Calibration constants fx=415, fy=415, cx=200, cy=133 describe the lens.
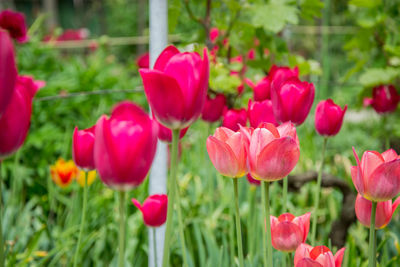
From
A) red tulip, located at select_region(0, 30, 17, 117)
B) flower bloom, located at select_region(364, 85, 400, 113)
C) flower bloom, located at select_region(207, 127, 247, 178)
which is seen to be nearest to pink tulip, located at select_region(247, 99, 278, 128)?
flower bloom, located at select_region(207, 127, 247, 178)

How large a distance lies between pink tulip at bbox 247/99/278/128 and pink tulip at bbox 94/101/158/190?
40 cm

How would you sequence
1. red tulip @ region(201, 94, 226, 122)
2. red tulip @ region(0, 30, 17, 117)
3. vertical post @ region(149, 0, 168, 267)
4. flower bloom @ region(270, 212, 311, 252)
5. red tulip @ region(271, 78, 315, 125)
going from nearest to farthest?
red tulip @ region(0, 30, 17, 117)
flower bloom @ region(270, 212, 311, 252)
red tulip @ region(271, 78, 315, 125)
vertical post @ region(149, 0, 168, 267)
red tulip @ region(201, 94, 226, 122)

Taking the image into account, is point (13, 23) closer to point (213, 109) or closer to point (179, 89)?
point (213, 109)

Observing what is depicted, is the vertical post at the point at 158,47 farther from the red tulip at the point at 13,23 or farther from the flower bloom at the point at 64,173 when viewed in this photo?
the red tulip at the point at 13,23

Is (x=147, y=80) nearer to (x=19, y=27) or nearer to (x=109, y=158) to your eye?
(x=109, y=158)

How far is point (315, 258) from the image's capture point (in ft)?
→ 2.05

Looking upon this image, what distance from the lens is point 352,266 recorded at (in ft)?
3.57

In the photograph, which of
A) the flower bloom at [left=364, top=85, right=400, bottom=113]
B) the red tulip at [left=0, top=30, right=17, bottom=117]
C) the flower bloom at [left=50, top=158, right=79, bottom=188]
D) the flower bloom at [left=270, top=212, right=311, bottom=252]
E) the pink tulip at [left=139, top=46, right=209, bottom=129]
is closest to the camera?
the red tulip at [left=0, top=30, right=17, bottom=117]

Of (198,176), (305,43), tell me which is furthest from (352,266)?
(305,43)

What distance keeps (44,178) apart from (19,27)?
0.82 metres

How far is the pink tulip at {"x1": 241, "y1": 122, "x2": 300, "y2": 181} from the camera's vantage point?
1.82ft

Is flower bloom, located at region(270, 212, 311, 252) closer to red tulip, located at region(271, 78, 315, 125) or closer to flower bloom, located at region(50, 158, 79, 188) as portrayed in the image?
red tulip, located at region(271, 78, 315, 125)

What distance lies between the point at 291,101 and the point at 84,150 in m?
0.40

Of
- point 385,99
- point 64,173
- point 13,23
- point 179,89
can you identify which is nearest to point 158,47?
point 179,89
